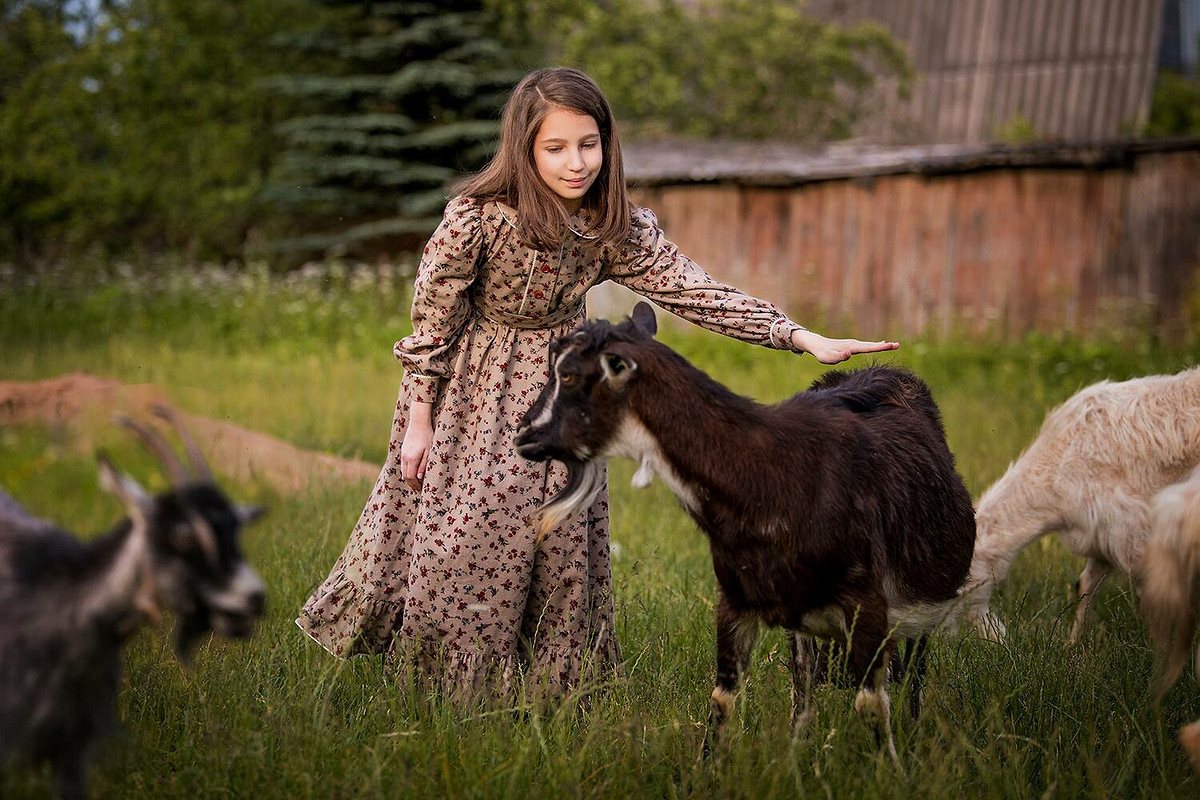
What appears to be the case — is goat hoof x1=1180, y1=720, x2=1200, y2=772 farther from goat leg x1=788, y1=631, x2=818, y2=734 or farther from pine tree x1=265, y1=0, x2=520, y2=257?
pine tree x1=265, y1=0, x2=520, y2=257

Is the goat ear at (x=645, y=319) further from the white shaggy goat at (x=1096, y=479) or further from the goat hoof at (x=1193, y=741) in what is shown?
the white shaggy goat at (x=1096, y=479)

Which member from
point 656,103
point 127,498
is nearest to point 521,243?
point 127,498

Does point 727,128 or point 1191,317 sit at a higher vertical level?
point 727,128

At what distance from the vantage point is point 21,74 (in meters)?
17.2

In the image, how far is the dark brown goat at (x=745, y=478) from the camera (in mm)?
3111

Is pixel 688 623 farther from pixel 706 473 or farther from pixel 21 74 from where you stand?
pixel 21 74

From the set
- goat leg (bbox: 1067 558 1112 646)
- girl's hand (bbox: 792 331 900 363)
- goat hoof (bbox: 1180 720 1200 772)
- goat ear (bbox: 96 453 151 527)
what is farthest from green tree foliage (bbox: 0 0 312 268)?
goat hoof (bbox: 1180 720 1200 772)

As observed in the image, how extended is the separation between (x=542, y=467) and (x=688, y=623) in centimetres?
120

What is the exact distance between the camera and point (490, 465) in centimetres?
385

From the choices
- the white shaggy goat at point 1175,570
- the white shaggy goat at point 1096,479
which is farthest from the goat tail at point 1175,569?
the white shaggy goat at point 1096,479

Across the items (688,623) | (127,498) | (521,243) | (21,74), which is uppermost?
(21,74)

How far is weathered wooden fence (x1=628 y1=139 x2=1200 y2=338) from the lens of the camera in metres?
13.1

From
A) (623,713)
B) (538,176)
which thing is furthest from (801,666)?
(538,176)

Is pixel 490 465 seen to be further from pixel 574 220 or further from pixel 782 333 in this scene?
pixel 782 333
